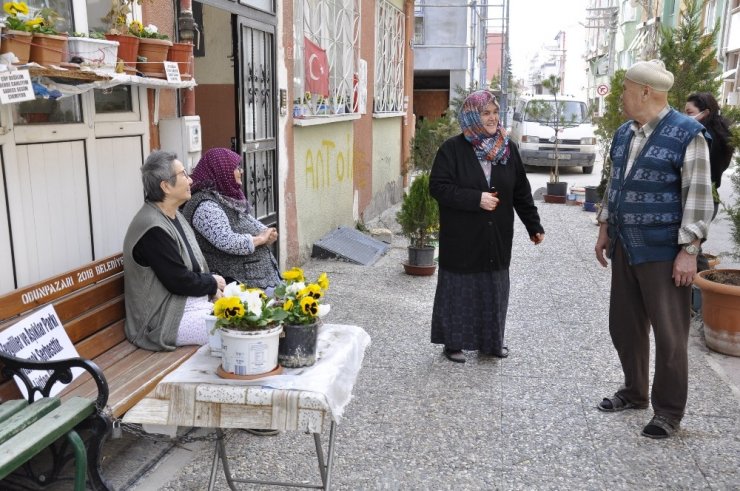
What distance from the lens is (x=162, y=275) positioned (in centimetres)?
332

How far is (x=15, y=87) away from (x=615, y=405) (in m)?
3.36

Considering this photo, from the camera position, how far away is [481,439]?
365 centimetres

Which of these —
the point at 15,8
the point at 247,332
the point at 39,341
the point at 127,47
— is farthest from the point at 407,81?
the point at 247,332

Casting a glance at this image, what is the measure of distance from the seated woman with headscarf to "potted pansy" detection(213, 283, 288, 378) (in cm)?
145

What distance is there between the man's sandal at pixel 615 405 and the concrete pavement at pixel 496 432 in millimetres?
42

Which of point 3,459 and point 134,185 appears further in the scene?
point 134,185

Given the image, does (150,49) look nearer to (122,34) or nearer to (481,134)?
(122,34)

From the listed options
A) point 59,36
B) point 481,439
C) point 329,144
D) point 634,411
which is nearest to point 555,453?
point 481,439

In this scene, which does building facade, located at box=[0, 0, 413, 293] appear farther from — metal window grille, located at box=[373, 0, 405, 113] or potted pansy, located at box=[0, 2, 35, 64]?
potted pansy, located at box=[0, 2, 35, 64]

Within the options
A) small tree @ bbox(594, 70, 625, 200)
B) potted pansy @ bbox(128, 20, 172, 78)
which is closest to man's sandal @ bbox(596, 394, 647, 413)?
potted pansy @ bbox(128, 20, 172, 78)

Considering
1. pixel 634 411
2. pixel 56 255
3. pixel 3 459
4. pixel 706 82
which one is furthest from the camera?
pixel 706 82

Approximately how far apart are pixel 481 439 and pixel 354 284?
3.38 metres

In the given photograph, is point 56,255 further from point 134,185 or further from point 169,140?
point 169,140

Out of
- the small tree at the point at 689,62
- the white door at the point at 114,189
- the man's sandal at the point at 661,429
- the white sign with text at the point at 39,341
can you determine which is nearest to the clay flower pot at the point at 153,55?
the white door at the point at 114,189
